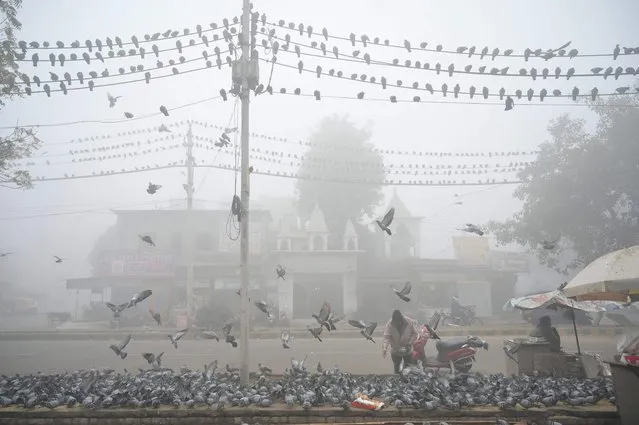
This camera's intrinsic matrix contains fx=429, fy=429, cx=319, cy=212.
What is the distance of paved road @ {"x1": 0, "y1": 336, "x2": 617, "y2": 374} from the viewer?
14.4m

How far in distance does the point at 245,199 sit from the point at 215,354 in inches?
372

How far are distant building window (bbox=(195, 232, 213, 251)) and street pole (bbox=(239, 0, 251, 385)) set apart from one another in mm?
24914

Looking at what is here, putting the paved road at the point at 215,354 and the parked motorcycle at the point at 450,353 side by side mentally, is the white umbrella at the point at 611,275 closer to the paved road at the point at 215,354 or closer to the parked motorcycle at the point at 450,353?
the parked motorcycle at the point at 450,353

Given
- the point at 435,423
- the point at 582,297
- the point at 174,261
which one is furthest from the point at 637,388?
the point at 174,261

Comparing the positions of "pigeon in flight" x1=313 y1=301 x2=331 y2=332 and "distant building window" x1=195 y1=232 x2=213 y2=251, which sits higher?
"distant building window" x1=195 y1=232 x2=213 y2=251

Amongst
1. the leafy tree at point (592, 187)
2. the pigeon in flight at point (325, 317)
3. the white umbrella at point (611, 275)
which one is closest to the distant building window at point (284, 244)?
the leafy tree at point (592, 187)

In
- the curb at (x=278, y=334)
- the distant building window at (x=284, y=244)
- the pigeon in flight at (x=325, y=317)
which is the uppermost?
the distant building window at (x=284, y=244)

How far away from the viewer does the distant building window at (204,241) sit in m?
33.9

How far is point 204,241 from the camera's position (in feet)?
112

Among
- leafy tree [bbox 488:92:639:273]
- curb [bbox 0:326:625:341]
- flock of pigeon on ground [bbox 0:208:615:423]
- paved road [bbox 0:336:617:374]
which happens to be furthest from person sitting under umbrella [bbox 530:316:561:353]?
leafy tree [bbox 488:92:639:273]

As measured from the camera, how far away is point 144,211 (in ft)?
112

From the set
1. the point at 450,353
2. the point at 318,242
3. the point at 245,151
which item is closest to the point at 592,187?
the point at 318,242

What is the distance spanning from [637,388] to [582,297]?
3950mm

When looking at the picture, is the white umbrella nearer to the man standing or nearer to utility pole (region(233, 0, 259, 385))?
the man standing
